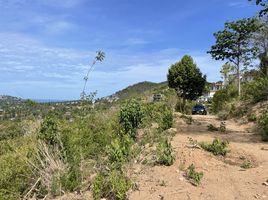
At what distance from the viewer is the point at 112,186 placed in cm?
543

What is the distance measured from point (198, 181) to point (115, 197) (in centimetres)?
132

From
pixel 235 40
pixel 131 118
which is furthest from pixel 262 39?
pixel 131 118

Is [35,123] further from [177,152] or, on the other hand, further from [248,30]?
[248,30]

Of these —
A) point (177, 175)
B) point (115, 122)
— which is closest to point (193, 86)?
point (115, 122)

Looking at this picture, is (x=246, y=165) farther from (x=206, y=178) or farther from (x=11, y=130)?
(x=11, y=130)

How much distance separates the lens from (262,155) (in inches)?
301

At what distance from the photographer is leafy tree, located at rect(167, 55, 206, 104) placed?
1467 inches

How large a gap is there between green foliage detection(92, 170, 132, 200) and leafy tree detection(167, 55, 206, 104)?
31798 mm

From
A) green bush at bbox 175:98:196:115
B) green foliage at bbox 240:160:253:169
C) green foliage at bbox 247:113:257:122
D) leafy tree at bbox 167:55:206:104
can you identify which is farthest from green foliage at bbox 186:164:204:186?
leafy tree at bbox 167:55:206:104

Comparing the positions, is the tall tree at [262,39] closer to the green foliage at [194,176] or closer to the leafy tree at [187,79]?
the leafy tree at [187,79]

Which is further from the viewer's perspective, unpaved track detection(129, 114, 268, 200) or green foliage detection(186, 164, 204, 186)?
green foliage detection(186, 164, 204, 186)

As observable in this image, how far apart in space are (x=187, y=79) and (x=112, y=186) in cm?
3253

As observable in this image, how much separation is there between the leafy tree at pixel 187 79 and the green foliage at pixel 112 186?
1252 inches

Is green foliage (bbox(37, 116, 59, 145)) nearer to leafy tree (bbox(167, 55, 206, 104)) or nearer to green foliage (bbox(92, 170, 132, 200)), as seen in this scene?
green foliage (bbox(92, 170, 132, 200))
